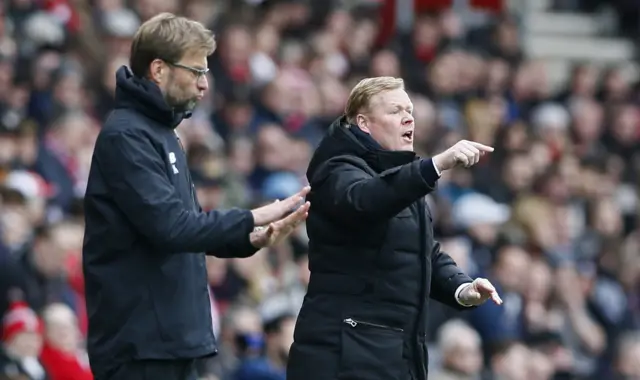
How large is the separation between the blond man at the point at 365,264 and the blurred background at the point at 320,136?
295cm

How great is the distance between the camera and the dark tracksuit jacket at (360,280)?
5973 millimetres

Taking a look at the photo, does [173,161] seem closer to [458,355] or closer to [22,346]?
[22,346]

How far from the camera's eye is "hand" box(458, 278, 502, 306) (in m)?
6.03

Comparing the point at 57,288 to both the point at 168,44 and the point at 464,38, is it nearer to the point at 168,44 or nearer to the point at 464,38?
the point at 168,44

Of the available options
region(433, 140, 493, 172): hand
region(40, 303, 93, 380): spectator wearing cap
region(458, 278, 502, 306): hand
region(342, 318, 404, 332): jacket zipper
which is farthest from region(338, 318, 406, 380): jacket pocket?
region(40, 303, 93, 380): spectator wearing cap

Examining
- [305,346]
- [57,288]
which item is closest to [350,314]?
[305,346]

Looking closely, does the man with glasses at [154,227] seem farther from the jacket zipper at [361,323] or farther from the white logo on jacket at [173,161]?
the jacket zipper at [361,323]

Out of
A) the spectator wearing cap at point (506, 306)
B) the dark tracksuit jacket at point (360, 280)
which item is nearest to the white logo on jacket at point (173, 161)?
the dark tracksuit jacket at point (360, 280)

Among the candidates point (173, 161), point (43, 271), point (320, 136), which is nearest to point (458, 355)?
point (43, 271)

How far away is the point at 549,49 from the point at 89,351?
41.4 ft

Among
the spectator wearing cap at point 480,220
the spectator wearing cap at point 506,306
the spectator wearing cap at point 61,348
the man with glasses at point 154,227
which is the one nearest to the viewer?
the man with glasses at point 154,227

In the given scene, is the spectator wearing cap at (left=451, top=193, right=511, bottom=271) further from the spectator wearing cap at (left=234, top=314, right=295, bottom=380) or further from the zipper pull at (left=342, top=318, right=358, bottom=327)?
the zipper pull at (left=342, top=318, right=358, bottom=327)

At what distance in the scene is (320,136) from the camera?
520 inches

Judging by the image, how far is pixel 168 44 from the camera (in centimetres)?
589
